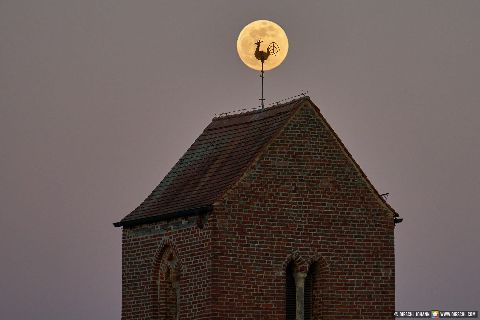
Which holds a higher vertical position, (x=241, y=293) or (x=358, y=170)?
(x=358, y=170)

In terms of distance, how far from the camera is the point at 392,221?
5738cm

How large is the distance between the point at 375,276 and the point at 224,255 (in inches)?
190

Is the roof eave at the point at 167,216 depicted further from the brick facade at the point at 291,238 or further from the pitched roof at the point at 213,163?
the brick facade at the point at 291,238

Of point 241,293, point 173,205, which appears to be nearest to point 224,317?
point 241,293

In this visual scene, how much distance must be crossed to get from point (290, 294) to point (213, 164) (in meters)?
5.24

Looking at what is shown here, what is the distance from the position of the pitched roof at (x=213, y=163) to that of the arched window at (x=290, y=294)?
10.1ft

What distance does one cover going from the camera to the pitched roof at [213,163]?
56.7m

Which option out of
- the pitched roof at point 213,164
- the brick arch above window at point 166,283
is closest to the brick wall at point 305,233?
the pitched roof at point 213,164

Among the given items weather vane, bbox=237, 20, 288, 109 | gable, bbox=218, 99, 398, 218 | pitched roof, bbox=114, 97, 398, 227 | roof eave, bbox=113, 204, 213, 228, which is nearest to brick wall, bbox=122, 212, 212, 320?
roof eave, bbox=113, 204, 213, 228

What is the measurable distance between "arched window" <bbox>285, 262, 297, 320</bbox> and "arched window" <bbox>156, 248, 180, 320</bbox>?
140 inches

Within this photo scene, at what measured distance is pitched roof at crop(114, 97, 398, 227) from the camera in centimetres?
5666

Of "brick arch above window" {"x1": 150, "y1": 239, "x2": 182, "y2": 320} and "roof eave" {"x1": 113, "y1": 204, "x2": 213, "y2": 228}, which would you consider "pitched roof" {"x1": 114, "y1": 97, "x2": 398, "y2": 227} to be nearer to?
"roof eave" {"x1": 113, "y1": 204, "x2": 213, "y2": 228}

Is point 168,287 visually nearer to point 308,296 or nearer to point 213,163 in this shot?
point 213,163

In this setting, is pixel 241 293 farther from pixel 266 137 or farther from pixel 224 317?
pixel 266 137
